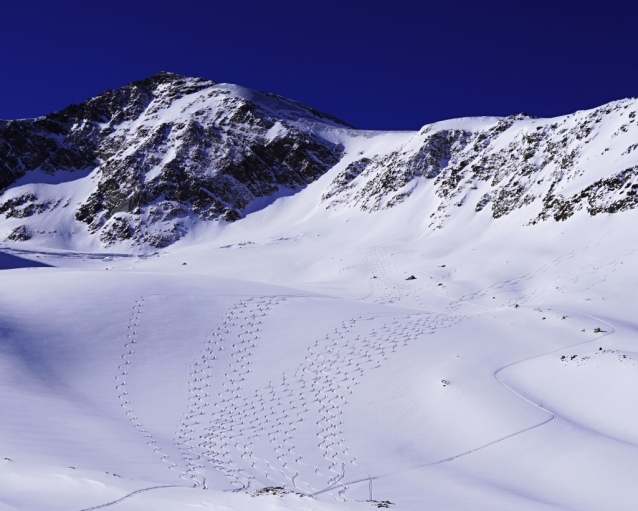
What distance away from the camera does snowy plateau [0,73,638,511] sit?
794 centimetres

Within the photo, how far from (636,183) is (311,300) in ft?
66.6

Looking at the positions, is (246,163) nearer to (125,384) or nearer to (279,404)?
(125,384)

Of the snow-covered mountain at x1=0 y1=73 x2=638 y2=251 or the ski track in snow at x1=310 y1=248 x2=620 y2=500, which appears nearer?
the ski track in snow at x1=310 y1=248 x2=620 y2=500

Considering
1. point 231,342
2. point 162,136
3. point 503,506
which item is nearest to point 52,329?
point 231,342

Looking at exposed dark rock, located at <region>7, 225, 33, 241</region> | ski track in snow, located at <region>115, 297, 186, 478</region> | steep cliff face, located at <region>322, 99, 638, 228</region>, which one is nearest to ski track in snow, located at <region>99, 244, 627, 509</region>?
ski track in snow, located at <region>115, 297, 186, 478</region>

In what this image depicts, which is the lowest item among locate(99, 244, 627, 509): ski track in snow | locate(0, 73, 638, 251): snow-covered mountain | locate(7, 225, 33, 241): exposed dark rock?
locate(99, 244, 627, 509): ski track in snow

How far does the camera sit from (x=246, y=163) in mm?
78250

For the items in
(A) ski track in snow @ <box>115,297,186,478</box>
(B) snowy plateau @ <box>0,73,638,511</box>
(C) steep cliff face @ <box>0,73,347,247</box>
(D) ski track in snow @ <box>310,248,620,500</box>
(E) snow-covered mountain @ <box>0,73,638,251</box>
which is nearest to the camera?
(B) snowy plateau @ <box>0,73,638,511</box>

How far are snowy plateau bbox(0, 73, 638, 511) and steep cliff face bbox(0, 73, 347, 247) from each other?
2358 centimetres

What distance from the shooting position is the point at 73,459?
804 centimetres

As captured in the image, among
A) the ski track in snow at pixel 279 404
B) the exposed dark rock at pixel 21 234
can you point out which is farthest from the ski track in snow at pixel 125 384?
the exposed dark rock at pixel 21 234

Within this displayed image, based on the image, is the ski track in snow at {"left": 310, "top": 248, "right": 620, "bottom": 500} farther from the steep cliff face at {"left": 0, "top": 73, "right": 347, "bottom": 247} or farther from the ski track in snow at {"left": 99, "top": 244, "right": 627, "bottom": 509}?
the steep cliff face at {"left": 0, "top": 73, "right": 347, "bottom": 247}

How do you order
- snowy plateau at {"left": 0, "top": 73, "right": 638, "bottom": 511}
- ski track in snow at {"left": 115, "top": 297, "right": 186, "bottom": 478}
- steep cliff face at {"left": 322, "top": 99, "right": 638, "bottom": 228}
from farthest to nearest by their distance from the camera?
steep cliff face at {"left": 322, "top": 99, "right": 638, "bottom": 228} < ski track in snow at {"left": 115, "top": 297, "right": 186, "bottom": 478} < snowy plateau at {"left": 0, "top": 73, "right": 638, "bottom": 511}

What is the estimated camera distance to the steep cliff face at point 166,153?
71.6 metres
